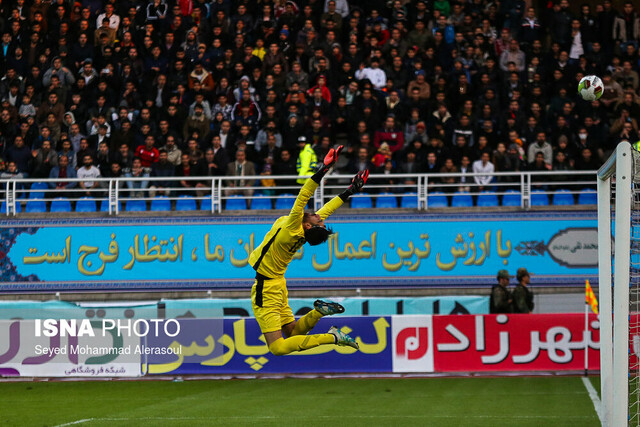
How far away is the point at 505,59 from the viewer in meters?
21.6

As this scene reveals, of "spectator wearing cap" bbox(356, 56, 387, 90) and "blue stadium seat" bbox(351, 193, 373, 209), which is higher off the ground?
"spectator wearing cap" bbox(356, 56, 387, 90)

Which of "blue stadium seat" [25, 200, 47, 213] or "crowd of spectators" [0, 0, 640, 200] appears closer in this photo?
"crowd of spectators" [0, 0, 640, 200]

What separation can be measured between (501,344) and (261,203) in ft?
22.2

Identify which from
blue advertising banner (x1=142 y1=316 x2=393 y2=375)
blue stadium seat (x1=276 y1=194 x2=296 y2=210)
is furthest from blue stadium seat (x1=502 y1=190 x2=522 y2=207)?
blue advertising banner (x1=142 y1=316 x2=393 y2=375)

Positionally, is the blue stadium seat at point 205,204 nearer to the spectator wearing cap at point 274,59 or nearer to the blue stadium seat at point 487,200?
the spectator wearing cap at point 274,59

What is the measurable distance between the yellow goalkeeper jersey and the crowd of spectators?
8644 mm

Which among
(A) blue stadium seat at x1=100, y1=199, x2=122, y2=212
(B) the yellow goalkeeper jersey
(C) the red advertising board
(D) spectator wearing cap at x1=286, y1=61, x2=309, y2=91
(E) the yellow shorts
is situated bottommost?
(C) the red advertising board

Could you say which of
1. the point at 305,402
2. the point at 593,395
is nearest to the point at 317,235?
the point at 305,402

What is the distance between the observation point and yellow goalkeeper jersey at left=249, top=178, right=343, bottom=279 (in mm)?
10516

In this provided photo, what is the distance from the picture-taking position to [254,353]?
1688 cm

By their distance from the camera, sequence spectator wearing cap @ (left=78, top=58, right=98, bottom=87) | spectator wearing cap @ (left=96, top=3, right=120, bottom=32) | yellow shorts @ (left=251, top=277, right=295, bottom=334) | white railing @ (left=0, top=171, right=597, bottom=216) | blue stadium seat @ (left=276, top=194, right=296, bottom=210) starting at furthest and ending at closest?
spectator wearing cap @ (left=96, top=3, right=120, bottom=32)
spectator wearing cap @ (left=78, top=58, right=98, bottom=87)
blue stadium seat @ (left=276, top=194, right=296, bottom=210)
white railing @ (left=0, top=171, right=597, bottom=216)
yellow shorts @ (left=251, top=277, right=295, bottom=334)

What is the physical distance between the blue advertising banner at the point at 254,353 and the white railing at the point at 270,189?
3648 millimetres

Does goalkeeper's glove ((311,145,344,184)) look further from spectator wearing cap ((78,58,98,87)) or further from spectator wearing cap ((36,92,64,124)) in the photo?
spectator wearing cap ((78,58,98,87))

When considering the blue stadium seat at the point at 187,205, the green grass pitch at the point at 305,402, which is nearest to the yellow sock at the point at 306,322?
the green grass pitch at the point at 305,402
